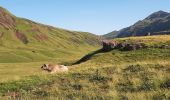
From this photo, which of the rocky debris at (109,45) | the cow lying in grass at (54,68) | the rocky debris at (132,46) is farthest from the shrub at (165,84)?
the rocky debris at (109,45)

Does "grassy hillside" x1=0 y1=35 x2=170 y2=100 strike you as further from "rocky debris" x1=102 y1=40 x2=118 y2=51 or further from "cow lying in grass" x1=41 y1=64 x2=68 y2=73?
"rocky debris" x1=102 y1=40 x2=118 y2=51

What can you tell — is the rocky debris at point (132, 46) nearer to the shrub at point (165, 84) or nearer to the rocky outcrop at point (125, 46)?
the rocky outcrop at point (125, 46)

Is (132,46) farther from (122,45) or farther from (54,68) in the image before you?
(54,68)

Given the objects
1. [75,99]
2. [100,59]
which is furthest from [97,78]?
[100,59]

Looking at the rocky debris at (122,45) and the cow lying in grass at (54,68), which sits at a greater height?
the rocky debris at (122,45)

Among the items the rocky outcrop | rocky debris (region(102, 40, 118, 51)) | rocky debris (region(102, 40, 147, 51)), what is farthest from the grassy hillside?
rocky debris (region(102, 40, 118, 51))

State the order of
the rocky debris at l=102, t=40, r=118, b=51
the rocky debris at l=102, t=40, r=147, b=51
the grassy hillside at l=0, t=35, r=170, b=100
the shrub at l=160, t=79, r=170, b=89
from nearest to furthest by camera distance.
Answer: the grassy hillside at l=0, t=35, r=170, b=100 < the shrub at l=160, t=79, r=170, b=89 < the rocky debris at l=102, t=40, r=147, b=51 < the rocky debris at l=102, t=40, r=118, b=51

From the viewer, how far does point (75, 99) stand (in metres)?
14.9

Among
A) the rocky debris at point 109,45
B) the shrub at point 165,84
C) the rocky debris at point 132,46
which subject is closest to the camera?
the shrub at point 165,84

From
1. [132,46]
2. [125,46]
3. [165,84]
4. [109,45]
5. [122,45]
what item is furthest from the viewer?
[109,45]

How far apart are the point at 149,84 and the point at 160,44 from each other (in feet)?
135

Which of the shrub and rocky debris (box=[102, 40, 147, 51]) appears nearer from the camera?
the shrub

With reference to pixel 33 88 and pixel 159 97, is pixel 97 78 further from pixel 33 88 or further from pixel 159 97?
pixel 159 97

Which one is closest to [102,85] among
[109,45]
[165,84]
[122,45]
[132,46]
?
[165,84]
